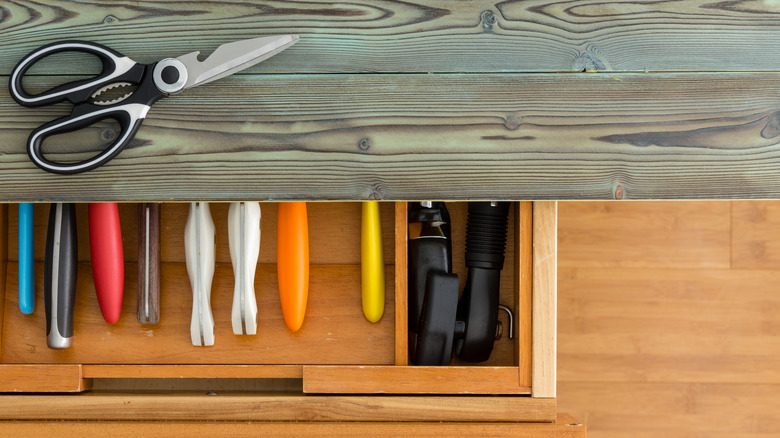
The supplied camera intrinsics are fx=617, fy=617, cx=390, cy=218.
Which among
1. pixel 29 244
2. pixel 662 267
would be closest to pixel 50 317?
pixel 29 244

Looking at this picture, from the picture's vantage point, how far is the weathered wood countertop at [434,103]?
559 mm

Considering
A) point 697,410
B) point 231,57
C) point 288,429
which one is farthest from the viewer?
point 697,410

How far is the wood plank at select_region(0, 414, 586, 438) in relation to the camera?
0.69m

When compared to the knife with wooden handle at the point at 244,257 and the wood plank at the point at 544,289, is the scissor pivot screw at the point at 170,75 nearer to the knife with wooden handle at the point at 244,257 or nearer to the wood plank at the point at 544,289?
the knife with wooden handle at the point at 244,257

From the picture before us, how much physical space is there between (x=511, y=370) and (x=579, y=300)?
48 centimetres

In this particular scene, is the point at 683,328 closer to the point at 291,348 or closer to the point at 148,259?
the point at 291,348

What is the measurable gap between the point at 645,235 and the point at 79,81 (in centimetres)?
96

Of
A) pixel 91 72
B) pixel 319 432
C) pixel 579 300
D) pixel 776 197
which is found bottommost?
pixel 319 432

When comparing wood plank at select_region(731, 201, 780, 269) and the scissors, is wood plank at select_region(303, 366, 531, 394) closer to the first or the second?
the scissors

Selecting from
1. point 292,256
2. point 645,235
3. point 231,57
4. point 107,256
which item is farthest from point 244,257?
point 645,235

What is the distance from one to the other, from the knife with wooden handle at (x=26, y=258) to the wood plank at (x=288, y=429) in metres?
0.14

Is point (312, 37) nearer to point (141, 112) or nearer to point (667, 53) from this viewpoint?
point (141, 112)

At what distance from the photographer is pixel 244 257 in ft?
2.37

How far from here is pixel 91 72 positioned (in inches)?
22.0
